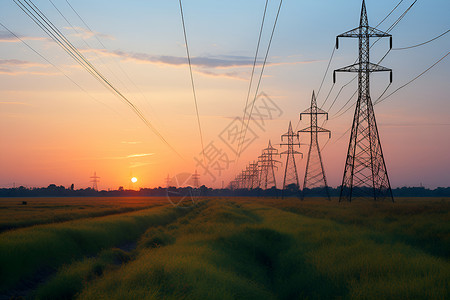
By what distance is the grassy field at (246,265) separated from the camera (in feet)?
34.1

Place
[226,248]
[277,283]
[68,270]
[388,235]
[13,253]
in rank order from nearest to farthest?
[277,283], [68,270], [13,253], [226,248], [388,235]

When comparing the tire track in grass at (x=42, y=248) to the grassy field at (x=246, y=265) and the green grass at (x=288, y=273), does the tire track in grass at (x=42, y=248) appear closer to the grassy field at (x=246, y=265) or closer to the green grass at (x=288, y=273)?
the grassy field at (x=246, y=265)

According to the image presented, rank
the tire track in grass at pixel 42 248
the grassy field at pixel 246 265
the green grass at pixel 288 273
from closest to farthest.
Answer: the green grass at pixel 288 273 < the grassy field at pixel 246 265 < the tire track in grass at pixel 42 248

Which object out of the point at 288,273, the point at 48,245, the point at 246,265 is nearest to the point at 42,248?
the point at 48,245

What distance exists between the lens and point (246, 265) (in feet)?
54.6

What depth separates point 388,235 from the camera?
20516 mm

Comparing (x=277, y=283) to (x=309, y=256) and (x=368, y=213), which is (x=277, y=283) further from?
(x=368, y=213)

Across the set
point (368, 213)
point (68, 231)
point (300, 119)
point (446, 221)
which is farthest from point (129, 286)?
point (300, 119)

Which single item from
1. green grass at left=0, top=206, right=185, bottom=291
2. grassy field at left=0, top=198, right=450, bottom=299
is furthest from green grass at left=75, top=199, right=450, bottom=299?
green grass at left=0, top=206, right=185, bottom=291

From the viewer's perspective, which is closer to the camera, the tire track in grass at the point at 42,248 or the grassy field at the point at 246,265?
the grassy field at the point at 246,265

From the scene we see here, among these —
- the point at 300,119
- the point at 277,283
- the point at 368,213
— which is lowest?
the point at 277,283

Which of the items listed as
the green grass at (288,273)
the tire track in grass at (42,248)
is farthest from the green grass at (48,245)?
the green grass at (288,273)

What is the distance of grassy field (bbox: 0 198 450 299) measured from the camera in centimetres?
1041

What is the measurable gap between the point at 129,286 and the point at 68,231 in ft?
52.1
